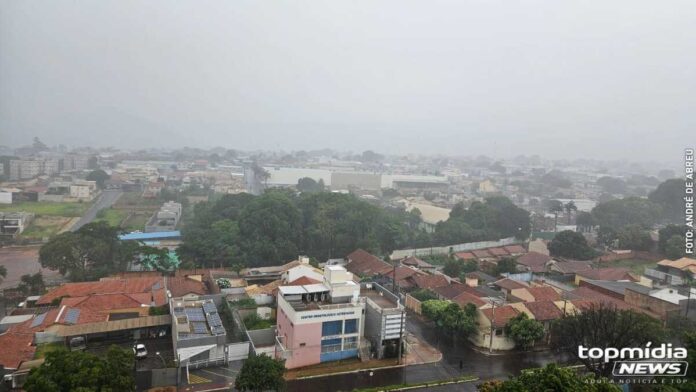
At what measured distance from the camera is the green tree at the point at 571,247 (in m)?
24.2

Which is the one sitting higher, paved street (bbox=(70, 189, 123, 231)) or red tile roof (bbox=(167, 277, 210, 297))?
red tile roof (bbox=(167, 277, 210, 297))

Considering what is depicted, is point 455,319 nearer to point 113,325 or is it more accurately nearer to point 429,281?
point 429,281

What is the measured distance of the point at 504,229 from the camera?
99.9ft

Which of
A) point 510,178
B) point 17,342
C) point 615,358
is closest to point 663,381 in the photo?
point 615,358

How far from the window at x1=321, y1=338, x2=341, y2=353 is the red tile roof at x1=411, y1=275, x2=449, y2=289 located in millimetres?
6372

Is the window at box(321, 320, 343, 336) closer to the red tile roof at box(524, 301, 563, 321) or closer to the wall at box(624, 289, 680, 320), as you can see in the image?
the red tile roof at box(524, 301, 563, 321)

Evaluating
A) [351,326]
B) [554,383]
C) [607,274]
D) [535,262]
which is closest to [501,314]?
[351,326]

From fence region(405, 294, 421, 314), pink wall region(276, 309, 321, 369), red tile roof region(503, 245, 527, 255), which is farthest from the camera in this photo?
red tile roof region(503, 245, 527, 255)

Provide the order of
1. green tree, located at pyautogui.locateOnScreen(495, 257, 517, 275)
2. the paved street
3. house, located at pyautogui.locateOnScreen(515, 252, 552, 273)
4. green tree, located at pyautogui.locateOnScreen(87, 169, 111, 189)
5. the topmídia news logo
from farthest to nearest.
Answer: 1. green tree, located at pyautogui.locateOnScreen(87, 169, 111, 189)
2. the paved street
3. house, located at pyautogui.locateOnScreen(515, 252, 552, 273)
4. green tree, located at pyautogui.locateOnScreen(495, 257, 517, 275)
5. the topmídia news logo

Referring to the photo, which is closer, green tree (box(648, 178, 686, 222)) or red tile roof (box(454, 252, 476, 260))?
red tile roof (box(454, 252, 476, 260))

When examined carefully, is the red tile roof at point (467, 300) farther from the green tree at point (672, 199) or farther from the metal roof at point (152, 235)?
the green tree at point (672, 199)

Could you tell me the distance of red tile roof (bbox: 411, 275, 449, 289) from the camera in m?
18.2

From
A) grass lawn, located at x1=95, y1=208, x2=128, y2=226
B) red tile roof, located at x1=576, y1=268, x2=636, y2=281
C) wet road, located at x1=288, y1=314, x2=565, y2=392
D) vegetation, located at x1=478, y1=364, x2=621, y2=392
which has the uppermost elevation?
vegetation, located at x1=478, y1=364, x2=621, y2=392

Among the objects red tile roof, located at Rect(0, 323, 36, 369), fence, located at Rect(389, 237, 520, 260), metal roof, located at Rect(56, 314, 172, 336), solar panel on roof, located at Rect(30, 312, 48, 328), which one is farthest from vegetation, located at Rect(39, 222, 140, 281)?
fence, located at Rect(389, 237, 520, 260)
